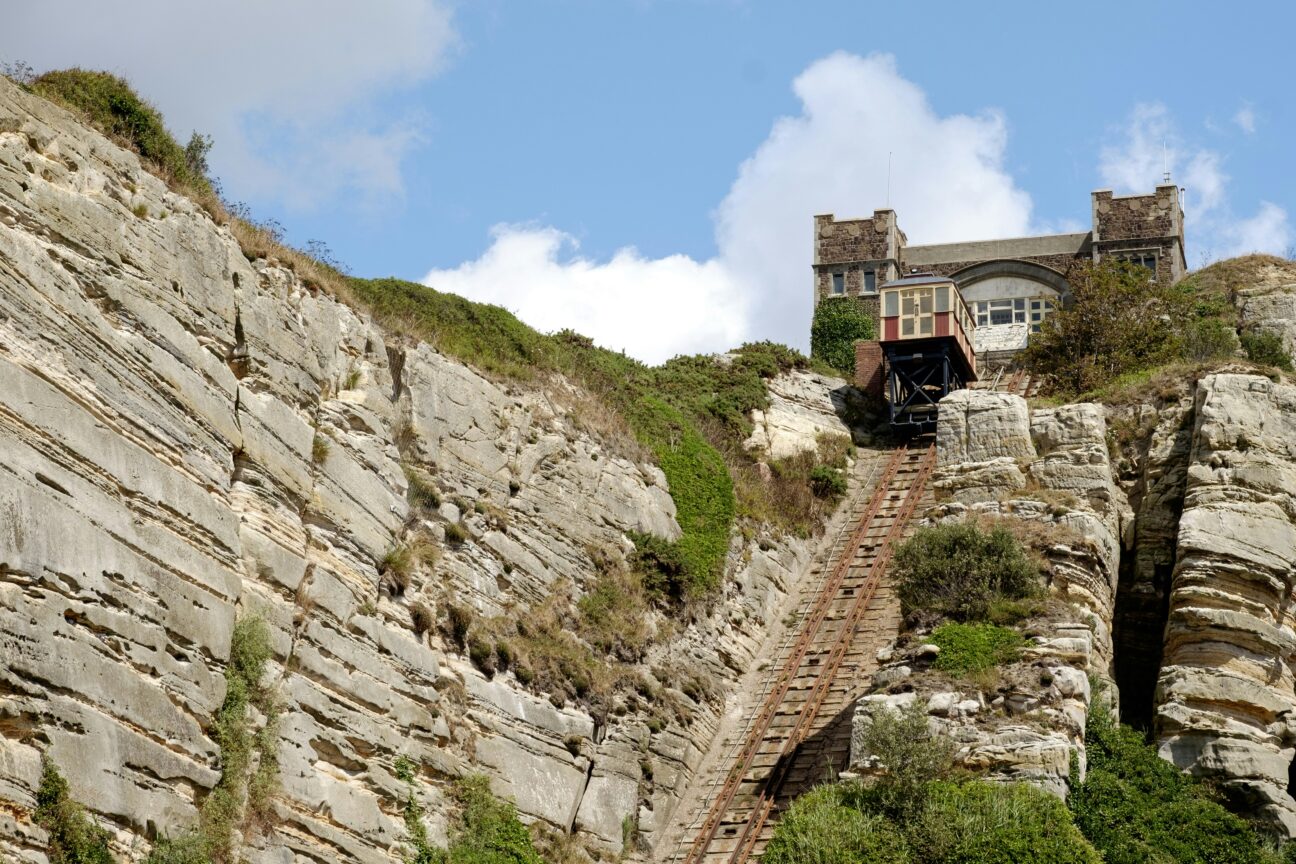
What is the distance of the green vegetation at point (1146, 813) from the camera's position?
1113 inches

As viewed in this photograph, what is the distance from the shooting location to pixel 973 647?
98.3ft

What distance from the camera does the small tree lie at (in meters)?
46.5

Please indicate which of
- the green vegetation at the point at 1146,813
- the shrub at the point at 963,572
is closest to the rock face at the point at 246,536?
the shrub at the point at 963,572

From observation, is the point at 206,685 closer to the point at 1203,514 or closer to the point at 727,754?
the point at 727,754

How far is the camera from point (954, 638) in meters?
30.2

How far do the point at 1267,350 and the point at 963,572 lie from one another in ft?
65.3

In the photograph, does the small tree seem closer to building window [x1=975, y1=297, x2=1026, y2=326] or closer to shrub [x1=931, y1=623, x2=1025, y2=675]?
building window [x1=975, y1=297, x2=1026, y2=326]

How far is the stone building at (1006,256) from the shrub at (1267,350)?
919cm

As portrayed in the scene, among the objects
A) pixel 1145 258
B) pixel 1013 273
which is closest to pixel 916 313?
pixel 1013 273

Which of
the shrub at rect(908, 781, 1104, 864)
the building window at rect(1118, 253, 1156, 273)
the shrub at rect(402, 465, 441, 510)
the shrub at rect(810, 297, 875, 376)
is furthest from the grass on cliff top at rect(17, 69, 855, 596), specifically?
the building window at rect(1118, 253, 1156, 273)

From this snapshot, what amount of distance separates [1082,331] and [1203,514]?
47.9 feet

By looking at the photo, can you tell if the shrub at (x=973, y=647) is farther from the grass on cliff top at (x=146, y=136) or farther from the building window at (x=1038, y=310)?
the building window at (x=1038, y=310)

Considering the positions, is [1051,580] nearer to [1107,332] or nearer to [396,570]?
[396,570]

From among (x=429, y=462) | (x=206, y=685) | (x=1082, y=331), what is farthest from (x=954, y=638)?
(x=1082, y=331)
